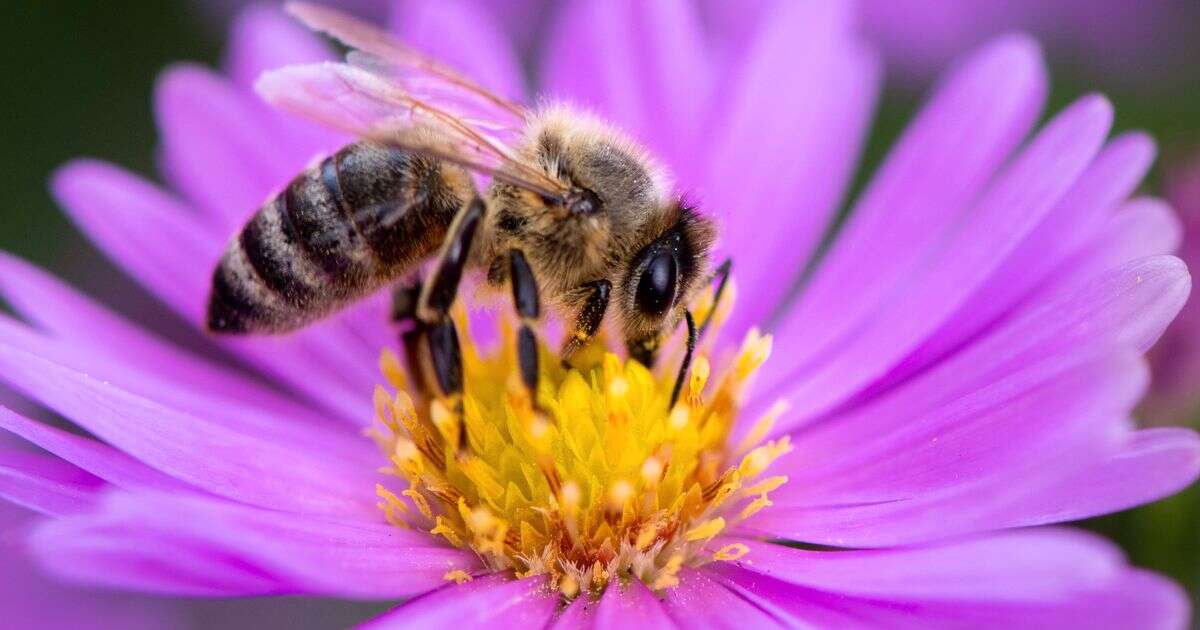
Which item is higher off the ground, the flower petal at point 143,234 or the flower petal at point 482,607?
the flower petal at point 143,234

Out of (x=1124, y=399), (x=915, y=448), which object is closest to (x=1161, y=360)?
(x=915, y=448)

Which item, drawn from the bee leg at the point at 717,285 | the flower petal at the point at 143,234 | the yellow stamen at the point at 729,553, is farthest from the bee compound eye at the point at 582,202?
the flower petal at the point at 143,234

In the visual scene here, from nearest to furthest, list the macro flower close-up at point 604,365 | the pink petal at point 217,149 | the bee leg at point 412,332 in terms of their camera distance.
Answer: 1. the macro flower close-up at point 604,365
2. the bee leg at point 412,332
3. the pink petal at point 217,149

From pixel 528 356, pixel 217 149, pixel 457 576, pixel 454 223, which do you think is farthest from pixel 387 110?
pixel 217 149

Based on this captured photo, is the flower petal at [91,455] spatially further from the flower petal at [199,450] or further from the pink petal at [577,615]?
the pink petal at [577,615]

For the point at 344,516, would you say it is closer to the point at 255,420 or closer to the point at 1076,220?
the point at 255,420

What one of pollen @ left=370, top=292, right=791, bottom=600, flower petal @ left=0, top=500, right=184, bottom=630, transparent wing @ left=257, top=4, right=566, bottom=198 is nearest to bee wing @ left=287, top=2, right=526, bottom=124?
transparent wing @ left=257, top=4, right=566, bottom=198

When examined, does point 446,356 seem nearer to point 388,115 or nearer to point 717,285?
point 388,115
